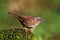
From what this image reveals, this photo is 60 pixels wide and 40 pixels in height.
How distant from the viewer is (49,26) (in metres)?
8.59

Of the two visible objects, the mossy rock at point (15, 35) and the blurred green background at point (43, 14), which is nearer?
the mossy rock at point (15, 35)

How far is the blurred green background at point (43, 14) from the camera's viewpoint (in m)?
8.23

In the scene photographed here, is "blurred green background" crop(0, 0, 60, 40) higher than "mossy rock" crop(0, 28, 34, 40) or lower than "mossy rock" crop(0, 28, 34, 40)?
lower

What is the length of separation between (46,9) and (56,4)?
1.24 feet

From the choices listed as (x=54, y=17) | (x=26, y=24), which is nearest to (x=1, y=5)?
(x=54, y=17)

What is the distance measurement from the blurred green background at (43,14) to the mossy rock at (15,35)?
10.5 ft

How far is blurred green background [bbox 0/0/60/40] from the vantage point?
8.23 m

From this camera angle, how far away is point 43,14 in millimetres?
9195

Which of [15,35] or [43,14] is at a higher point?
[15,35]

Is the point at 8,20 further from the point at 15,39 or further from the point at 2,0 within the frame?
the point at 15,39

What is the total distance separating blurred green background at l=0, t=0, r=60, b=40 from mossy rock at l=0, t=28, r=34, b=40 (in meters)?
3.22

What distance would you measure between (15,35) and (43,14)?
489cm

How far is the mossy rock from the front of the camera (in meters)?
4.34

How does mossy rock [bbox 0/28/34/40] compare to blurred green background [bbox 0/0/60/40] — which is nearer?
mossy rock [bbox 0/28/34/40]
